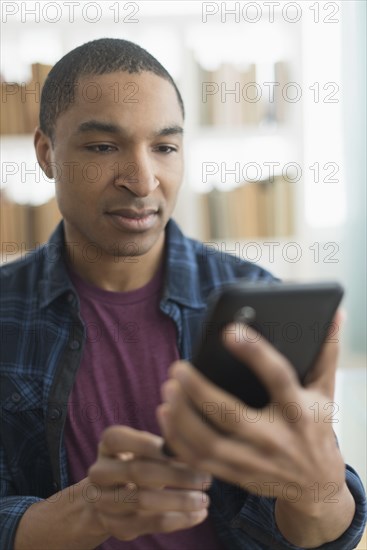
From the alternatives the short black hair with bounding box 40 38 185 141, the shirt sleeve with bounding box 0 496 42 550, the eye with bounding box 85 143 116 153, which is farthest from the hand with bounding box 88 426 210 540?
the short black hair with bounding box 40 38 185 141

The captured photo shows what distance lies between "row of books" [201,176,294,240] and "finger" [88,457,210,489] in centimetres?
245

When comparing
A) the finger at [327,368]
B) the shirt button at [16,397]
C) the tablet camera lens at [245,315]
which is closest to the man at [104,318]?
the shirt button at [16,397]

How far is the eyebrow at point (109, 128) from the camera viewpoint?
1186 mm

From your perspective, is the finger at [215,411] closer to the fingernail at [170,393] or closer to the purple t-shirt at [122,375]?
the fingernail at [170,393]

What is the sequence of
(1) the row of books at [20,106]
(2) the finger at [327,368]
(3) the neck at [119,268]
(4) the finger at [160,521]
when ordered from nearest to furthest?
(2) the finger at [327,368]
(4) the finger at [160,521]
(3) the neck at [119,268]
(1) the row of books at [20,106]

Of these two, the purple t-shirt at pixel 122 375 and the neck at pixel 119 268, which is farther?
the neck at pixel 119 268

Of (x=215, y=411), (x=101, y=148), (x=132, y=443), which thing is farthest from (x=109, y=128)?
(x=215, y=411)

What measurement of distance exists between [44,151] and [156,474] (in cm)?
76

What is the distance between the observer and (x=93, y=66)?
4.12 ft

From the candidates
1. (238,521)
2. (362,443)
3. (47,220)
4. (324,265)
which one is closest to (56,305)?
(238,521)

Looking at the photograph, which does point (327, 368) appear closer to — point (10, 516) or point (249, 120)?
point (10, 516)

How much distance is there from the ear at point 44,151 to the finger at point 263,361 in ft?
2.62

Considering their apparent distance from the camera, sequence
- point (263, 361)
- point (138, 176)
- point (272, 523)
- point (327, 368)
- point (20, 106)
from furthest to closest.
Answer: point (20, 106), point (138, 176), point (272, 523), point (327, 368), point (263, 361)

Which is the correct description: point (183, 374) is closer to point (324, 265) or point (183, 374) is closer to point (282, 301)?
point (282, 301)
